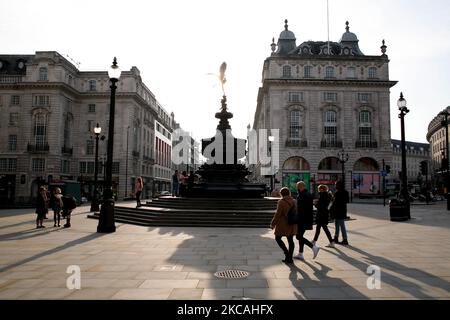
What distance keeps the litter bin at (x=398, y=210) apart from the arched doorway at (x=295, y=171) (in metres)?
35.5

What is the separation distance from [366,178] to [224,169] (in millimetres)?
41927

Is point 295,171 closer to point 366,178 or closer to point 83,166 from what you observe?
point 366,178

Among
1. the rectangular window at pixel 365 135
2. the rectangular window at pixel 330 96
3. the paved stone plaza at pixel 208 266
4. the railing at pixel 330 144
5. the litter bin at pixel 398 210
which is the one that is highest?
the rectangular window at pixel 330 96

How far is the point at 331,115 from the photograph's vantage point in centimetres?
5819

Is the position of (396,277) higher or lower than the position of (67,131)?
lower

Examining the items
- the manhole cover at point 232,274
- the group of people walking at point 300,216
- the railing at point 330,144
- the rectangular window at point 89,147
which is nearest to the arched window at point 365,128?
the railing at point 330,144

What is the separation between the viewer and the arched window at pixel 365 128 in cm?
5788

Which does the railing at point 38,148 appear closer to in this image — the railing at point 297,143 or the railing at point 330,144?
the railing at point 297,143

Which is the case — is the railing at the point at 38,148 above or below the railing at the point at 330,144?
below

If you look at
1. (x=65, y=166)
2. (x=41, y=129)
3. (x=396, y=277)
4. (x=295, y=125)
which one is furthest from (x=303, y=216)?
(x=41, y=129)

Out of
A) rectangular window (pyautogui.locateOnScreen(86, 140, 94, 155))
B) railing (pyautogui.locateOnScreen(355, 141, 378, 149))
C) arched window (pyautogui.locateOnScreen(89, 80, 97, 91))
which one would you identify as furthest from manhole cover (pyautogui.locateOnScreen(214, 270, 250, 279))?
arched window (pyautogui.locateOnScreen(89, 80, 97, 91))

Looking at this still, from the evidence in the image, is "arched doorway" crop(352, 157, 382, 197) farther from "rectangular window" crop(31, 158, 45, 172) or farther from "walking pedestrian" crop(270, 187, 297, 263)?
"walking pedestrian" crop(270, 187, 297, 263)
